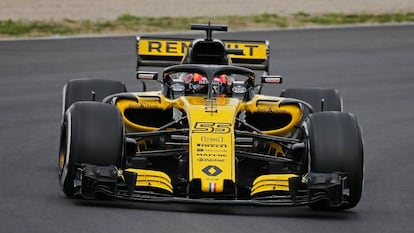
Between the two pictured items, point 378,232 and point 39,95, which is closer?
point 378,232

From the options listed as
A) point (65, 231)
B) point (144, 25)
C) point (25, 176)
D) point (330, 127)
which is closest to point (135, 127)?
point (25, 176)

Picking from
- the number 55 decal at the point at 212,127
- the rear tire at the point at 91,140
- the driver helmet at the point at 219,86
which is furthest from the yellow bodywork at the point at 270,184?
the driver helmet at the point at 219,86

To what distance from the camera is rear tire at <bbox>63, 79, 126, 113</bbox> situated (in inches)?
605

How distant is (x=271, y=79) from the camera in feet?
47.3

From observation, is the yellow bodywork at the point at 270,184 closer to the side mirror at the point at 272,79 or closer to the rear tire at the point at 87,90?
the side mirror at the point at 272,79

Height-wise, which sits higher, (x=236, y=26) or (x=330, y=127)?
(x=236, y=26)

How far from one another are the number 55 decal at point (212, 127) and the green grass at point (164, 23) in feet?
51.6

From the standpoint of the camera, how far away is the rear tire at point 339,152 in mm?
12367

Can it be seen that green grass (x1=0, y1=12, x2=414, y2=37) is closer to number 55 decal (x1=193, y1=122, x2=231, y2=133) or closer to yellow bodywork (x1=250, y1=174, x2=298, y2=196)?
number 55 decal (x1=193, y1=122, x2=231, y2=133)

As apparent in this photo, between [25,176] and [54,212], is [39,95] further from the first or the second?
[54,212]

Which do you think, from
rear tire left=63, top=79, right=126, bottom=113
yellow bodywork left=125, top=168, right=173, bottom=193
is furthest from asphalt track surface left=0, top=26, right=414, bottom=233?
rear tire left=63, top=79, right=126, bottom=113

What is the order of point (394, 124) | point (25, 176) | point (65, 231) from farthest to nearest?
point (394, 124) → point (25, 176) → point (65, 231)

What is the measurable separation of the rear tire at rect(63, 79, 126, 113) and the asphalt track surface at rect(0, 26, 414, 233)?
29.0 inches

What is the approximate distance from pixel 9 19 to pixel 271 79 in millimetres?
16580
